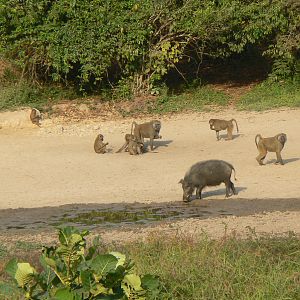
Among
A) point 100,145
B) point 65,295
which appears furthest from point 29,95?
point 65,295

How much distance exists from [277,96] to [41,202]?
10.7 m

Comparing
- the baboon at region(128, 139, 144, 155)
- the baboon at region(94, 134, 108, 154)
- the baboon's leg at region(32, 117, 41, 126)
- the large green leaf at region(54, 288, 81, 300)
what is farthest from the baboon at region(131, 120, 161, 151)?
the large green leaf at region(54, 288, 81, 300)

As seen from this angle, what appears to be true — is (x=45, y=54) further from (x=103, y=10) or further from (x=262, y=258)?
(x=262, y=258)

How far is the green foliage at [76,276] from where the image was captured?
20.8ft

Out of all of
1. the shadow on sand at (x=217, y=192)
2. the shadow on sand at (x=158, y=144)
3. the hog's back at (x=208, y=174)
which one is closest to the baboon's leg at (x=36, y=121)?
the shadow on sand at (x=158, y=144)

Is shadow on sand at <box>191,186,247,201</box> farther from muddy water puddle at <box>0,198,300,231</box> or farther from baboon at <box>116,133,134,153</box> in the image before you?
baboon at <box>116,133,134,153</box>

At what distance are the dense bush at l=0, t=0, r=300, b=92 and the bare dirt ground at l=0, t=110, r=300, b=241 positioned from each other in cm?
228

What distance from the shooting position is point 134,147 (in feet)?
65.4

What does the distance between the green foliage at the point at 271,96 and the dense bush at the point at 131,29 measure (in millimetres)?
436

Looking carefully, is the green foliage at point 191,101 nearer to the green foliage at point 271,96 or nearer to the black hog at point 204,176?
the green foliage at point 271,96

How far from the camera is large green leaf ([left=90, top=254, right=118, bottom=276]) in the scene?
6.34m

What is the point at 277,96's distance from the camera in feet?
82.0

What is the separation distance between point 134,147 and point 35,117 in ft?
15.0

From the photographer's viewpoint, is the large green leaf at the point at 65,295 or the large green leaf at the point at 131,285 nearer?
the large green leaf at the point at 65,295
